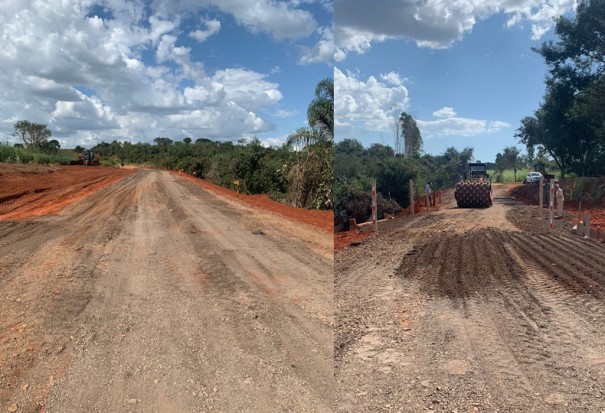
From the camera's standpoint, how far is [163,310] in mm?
5773

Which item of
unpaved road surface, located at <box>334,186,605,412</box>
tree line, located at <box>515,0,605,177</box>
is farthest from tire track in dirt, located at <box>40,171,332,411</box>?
tree line, located at <box>515,0,605,177</box>

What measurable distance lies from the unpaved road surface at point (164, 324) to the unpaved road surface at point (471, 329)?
1.07ft

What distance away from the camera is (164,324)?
17.5 ft

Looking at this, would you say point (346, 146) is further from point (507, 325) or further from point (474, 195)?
point (474, 195)

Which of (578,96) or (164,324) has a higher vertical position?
(578,96)

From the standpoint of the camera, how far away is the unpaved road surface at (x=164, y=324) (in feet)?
12.6

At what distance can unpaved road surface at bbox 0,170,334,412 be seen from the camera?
383 cm

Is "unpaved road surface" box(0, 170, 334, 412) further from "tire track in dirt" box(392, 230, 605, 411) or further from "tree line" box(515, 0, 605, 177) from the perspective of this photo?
"tree line" box(515, 0, 605, 177)

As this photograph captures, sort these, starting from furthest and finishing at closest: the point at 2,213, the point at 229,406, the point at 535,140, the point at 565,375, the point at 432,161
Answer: the point at 432,161 → the point at 535,140 → the point at 2,213 → the point at 565,375 → the point at 229,406

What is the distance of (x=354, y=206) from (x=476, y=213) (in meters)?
4.46

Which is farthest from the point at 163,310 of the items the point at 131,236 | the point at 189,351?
the point at 131,236

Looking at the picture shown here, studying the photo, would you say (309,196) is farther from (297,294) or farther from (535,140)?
(535,140)

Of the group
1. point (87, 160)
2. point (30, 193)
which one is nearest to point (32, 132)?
point (87, 160)

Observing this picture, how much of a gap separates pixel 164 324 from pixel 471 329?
3.04 meters
